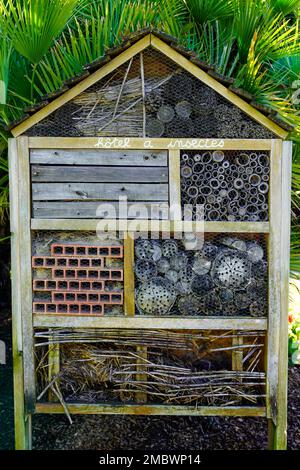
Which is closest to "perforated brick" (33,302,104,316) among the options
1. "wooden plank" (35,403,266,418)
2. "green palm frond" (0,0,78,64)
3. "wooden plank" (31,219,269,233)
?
"wooden plank" (31,219,269,233)

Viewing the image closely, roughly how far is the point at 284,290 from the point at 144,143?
1225 mm

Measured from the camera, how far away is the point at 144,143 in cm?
285

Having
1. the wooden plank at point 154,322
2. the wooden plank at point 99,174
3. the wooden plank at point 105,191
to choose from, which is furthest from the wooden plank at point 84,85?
the wooden plank at point 154,322

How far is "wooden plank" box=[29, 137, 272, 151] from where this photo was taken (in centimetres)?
284

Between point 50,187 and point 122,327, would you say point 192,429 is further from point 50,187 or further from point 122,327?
point 50,187

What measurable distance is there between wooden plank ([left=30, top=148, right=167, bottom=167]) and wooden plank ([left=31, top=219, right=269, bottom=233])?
35 cm

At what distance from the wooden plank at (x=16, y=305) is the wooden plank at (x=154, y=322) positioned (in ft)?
0.45

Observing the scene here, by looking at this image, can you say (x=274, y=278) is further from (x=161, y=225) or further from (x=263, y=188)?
Result: (x=161, y=225)

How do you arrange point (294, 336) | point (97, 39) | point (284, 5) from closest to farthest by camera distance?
point (97, 39) → point (284, 5) → point (294, 336)

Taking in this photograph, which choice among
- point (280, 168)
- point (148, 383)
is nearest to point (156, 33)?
point (280, 168)

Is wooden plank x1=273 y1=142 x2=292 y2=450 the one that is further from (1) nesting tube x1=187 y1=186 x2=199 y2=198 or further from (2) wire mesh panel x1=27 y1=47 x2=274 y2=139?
(1) nesting tube x1=187 y1=186 x2=199 y2=198

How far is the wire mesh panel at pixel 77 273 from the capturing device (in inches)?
117

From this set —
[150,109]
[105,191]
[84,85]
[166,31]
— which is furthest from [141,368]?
[166,31]
